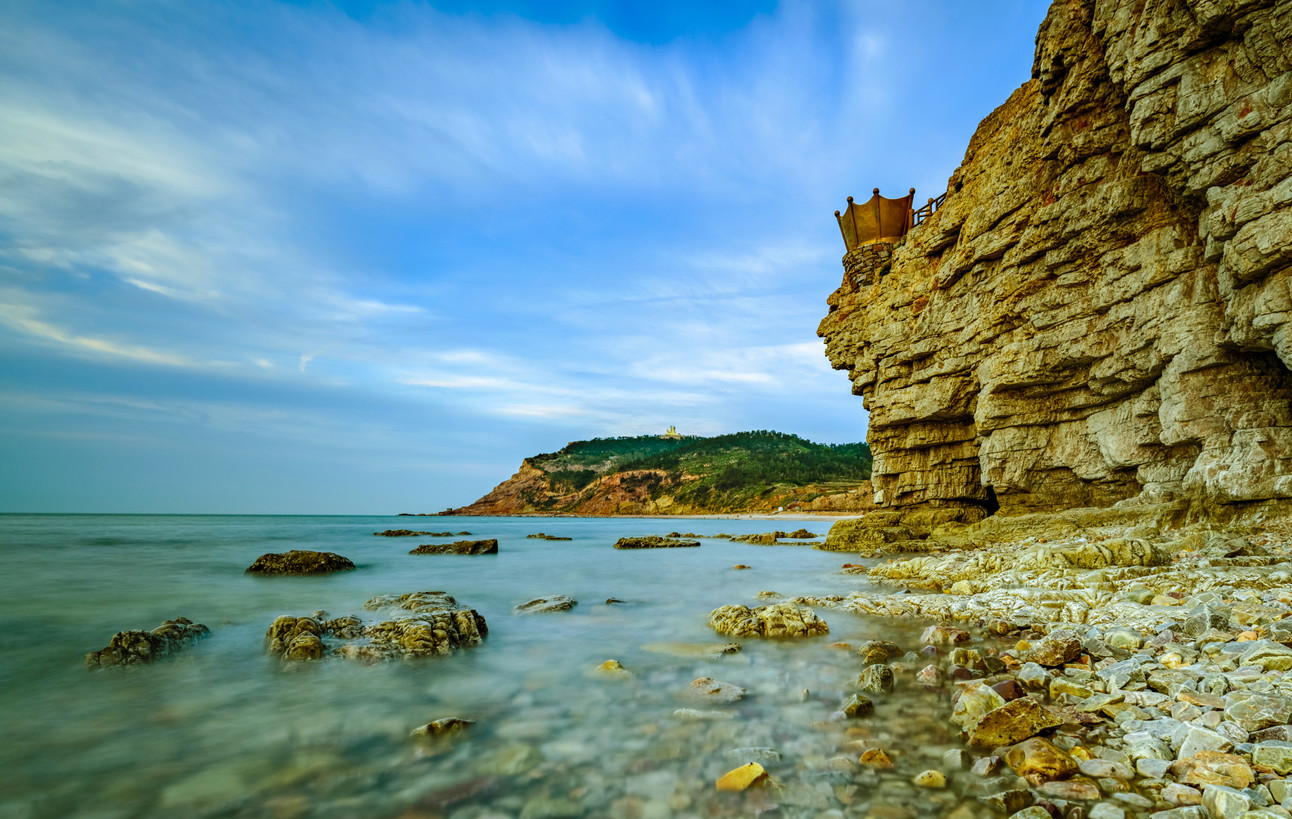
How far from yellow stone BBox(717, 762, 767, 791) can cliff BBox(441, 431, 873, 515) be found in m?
68.7

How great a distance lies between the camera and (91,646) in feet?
22.4

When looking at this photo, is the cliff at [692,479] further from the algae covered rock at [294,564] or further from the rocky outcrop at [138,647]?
the rocky outcrop at [138,647]

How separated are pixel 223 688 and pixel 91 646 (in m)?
3.34

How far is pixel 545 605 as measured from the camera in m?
9.76

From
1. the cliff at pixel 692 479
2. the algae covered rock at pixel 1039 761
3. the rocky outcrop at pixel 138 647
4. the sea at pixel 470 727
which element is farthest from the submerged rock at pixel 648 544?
the cliff at pixel 692 479

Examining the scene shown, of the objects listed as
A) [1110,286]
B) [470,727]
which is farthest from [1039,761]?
[1110,286]

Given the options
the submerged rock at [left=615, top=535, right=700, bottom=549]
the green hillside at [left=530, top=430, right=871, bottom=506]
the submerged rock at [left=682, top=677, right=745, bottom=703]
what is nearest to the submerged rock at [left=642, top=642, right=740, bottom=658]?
the submerged rock at [left=682, top=677, right=745, bottom=703]

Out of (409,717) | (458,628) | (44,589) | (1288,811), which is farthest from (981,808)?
(44,589)

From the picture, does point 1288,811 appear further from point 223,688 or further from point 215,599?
point 215,599

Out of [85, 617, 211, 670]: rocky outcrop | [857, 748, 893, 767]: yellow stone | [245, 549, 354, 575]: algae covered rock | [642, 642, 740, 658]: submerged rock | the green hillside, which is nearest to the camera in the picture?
[857, 748, 893, 767]: yellow stone

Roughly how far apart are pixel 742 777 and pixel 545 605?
279 inches

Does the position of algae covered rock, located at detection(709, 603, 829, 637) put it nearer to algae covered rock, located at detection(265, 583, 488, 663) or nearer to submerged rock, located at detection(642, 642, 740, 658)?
submerged rock, located at detection(642, 642, 740, 658)

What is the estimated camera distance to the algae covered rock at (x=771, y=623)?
275 inches

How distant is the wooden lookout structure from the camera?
2348 centimetres
